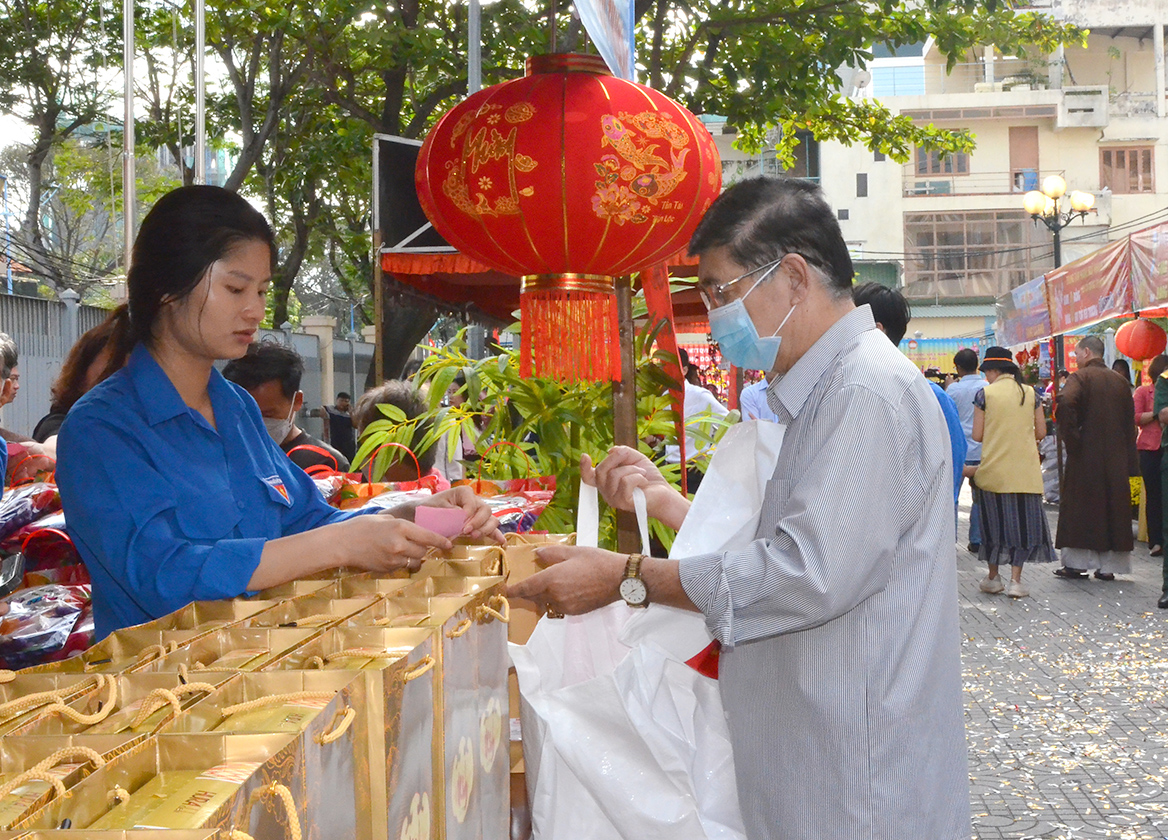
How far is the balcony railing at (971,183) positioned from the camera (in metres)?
33.3

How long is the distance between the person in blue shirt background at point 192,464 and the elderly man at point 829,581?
504 mm

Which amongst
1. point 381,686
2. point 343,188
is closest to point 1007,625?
point 381,686

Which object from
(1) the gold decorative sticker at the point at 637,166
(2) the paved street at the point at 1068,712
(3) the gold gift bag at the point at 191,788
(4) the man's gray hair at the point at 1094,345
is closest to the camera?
(3) the gold gift bag at the point at 191,788

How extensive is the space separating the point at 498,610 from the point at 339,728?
2.53ft

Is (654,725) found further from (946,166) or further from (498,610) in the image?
(946,166)

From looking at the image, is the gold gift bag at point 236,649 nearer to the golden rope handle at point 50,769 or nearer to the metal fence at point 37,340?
the golden rope handle at point 50,769

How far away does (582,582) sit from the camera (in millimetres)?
1921

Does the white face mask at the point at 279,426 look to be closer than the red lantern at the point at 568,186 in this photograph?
No

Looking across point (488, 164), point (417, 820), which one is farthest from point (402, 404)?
point (417, 820)

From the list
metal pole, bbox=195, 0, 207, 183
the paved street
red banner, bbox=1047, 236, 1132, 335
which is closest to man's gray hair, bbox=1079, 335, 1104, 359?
red banner, bbox=1047, 236, 1132, 335

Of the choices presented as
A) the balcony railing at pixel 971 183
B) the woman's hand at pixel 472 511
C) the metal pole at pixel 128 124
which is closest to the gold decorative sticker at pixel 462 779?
the woman's hand at pixel 472 511

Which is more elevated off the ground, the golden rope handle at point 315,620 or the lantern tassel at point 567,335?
the lantern tassel at point 567,335

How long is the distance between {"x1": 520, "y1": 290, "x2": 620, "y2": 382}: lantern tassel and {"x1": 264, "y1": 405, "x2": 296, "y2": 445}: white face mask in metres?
1.68

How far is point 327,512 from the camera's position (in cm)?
247
